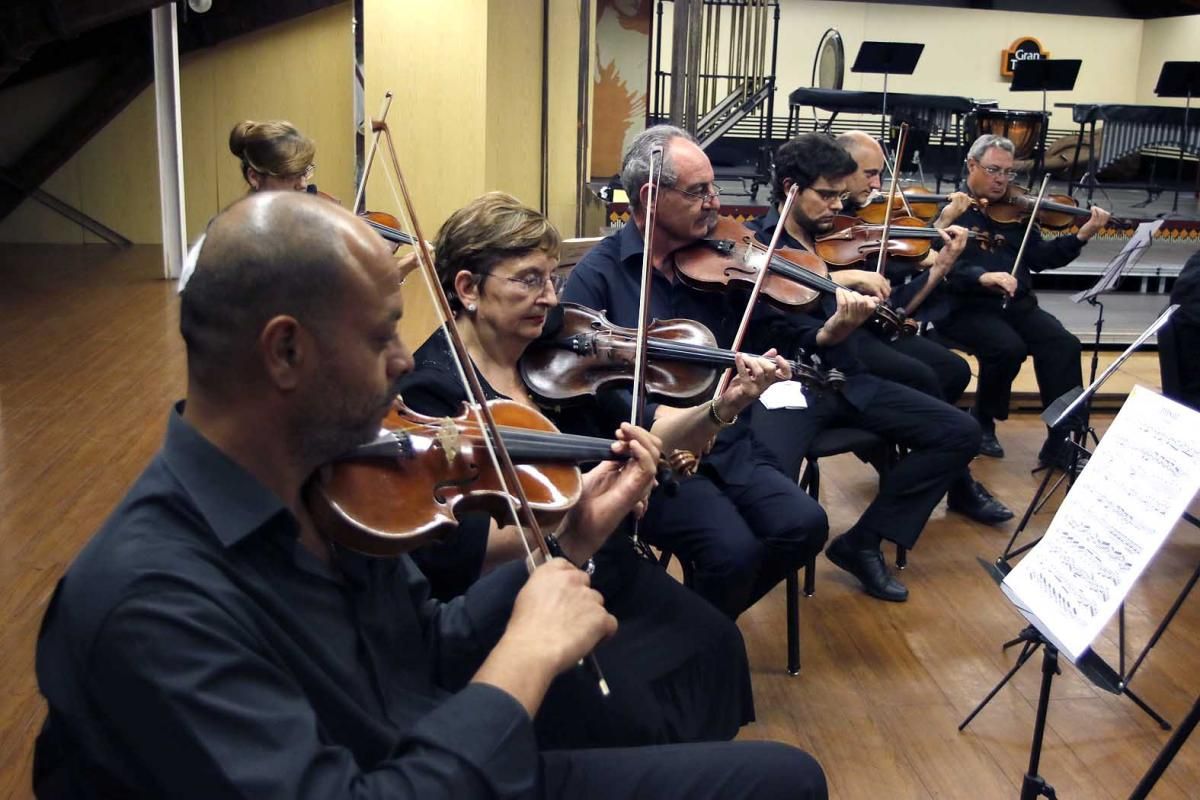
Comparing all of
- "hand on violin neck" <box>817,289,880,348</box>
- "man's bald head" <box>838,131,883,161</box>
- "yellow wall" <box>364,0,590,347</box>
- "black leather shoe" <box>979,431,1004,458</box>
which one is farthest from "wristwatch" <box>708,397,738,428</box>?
"yellow wall" <box>364,0,590,347</box>

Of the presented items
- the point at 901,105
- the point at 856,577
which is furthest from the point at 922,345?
the point at 901,105

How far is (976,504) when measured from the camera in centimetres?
380

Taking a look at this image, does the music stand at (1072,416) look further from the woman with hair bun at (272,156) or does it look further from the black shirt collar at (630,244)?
the woman with hair bun at (272,156)

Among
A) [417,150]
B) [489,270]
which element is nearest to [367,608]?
[489,270]

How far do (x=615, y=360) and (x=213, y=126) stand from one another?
26.9ft

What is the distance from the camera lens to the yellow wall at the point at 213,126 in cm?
938

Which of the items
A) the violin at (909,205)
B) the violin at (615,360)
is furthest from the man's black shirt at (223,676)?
the violin at (909,205)

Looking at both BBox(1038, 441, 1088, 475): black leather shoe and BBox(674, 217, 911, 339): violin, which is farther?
BBox(1038, 441, 1088, 475): black leather shoe

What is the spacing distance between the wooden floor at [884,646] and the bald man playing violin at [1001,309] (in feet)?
0.99

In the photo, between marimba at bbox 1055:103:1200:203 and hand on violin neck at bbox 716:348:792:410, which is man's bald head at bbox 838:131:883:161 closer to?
hand on violin neck at bbox 716:348:792:410

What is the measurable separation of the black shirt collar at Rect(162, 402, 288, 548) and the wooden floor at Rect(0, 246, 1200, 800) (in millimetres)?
1392

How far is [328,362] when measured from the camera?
40.4 inches

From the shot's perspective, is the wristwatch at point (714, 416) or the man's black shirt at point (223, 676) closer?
the man's black shirt at point (223, 676)

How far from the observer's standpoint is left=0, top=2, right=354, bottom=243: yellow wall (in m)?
9.38
